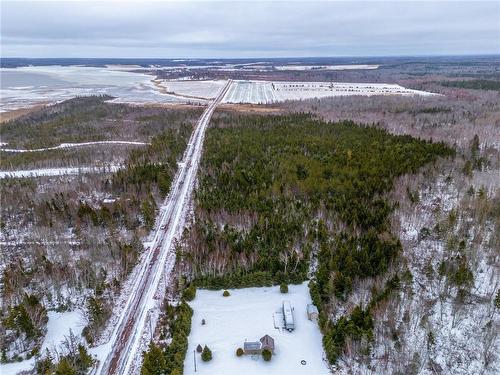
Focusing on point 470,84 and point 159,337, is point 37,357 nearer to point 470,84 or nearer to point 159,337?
point 159,337

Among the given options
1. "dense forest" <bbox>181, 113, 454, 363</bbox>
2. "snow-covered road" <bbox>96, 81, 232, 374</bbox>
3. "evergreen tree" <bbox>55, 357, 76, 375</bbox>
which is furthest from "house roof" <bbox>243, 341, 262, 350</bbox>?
"evergreen tree" <bbox>55, 357, 76, 375</bbox>

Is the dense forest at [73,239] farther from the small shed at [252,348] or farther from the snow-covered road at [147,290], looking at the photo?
the small shed at [252,348]

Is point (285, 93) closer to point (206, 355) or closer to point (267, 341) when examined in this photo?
point (267, 341)

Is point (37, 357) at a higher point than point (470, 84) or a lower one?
lower

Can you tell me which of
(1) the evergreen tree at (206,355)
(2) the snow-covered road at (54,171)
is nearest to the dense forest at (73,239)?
(2) the snow-covered road at (54,171)

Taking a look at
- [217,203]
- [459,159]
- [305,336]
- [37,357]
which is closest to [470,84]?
[459,159]

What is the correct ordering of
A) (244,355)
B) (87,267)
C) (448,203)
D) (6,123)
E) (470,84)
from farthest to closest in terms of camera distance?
1. (470,84)
2. (6,123)
3. (448,203)
4. (87,267)
5. (244,355)

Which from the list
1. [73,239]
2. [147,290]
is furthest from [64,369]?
[73,239]
